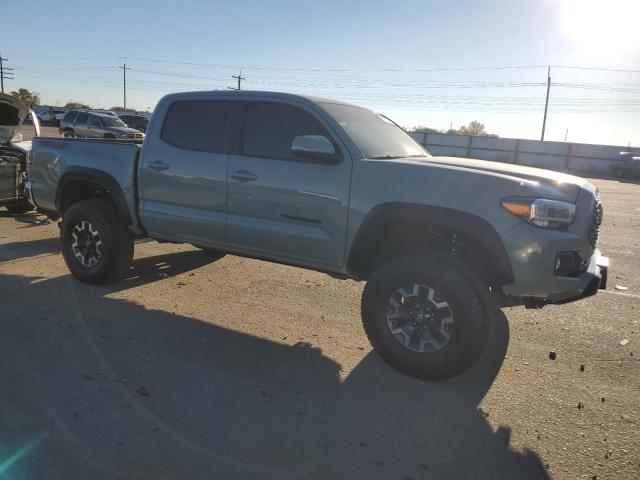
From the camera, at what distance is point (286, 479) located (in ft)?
8.80

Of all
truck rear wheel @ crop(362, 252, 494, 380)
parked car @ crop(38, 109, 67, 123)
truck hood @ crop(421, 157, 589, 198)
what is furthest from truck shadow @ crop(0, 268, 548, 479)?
parked car @ crop(38, 109, 67, 123)

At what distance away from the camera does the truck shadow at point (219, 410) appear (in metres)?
2.80

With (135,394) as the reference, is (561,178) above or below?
above

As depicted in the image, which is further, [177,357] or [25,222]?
[25,222]

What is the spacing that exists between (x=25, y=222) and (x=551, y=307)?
8.29 meters

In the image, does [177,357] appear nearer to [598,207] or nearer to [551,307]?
[598,207]

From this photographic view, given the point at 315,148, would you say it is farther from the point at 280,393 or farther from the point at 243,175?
the point at 280,393

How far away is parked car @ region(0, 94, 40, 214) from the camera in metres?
8.88

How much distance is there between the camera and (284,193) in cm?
437

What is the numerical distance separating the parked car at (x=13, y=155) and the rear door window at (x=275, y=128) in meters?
5.60

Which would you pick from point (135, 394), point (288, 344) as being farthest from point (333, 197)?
point (135, 394)

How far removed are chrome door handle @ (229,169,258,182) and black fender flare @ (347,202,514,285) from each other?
3.63ft

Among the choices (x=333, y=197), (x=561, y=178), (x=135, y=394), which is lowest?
(x=135, y=394)

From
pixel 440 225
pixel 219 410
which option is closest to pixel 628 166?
pixel 440 225
